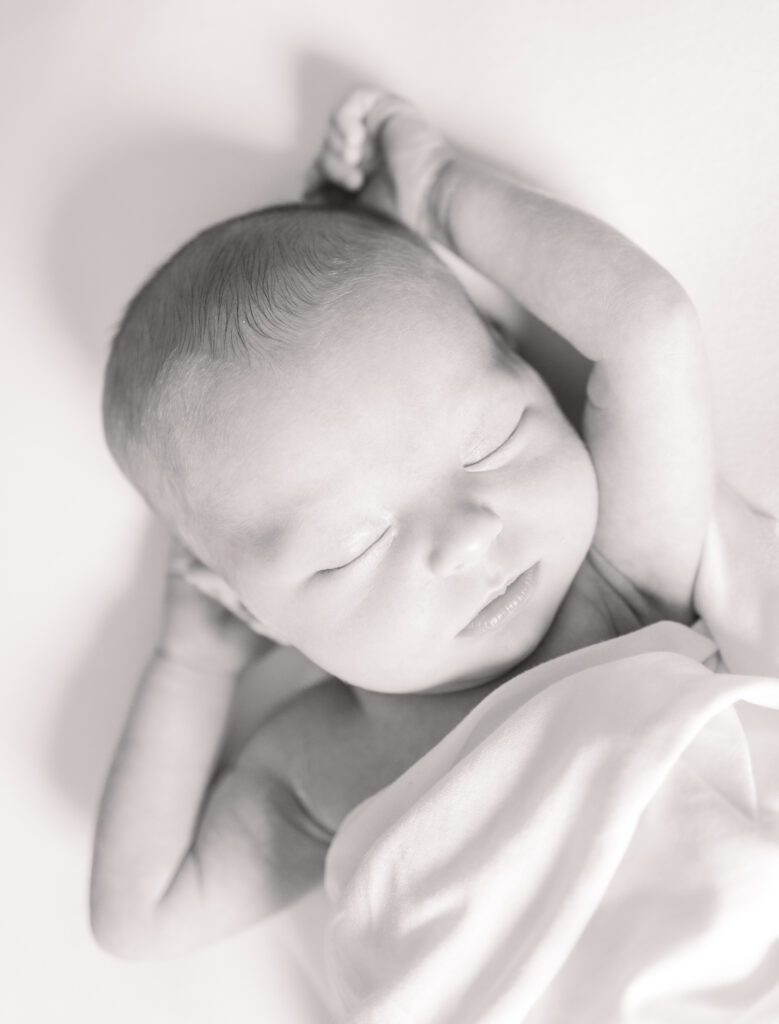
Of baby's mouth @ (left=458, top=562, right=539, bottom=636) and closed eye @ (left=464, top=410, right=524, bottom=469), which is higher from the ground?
closed eye @ (left=464, top=410, right=524, bottom=469)

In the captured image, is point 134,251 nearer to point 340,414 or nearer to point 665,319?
point 340,414

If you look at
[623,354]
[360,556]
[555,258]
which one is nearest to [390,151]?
[555,258]

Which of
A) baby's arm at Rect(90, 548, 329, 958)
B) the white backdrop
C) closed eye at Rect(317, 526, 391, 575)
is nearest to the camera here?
closed eye at Rect(317, 526, 391, 575)

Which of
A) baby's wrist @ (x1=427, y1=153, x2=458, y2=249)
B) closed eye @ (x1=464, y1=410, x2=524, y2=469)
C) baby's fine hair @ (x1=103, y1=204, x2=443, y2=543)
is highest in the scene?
baby's wrist @ (x1=427, y1=153, x2=458, y2=249)

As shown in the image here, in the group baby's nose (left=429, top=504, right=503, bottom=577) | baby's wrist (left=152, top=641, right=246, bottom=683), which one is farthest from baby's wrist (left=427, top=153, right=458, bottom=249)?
baby's wrist (left=152, top=641, right=246, bottom=683)

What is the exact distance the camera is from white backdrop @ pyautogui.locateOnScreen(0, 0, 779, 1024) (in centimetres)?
117

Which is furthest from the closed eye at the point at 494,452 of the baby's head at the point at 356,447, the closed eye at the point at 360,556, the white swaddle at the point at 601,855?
the white swaddle at the point at 601,855

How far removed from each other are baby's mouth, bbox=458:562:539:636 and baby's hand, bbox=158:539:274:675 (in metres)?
0.37

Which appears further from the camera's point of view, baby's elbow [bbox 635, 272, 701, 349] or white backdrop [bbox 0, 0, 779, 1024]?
white backdrop [bbox 0, 0, 779, 1024]

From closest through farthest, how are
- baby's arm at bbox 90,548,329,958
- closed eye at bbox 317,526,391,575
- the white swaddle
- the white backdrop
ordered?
the white swaddle, closed eye at bbox 317,526,391,575, the white backdrop, baby's arm at bbox 90,548,329,958

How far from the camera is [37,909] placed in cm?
140

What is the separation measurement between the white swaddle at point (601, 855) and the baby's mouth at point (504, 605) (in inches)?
3.2

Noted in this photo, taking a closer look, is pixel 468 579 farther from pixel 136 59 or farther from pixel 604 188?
pixel 136 59

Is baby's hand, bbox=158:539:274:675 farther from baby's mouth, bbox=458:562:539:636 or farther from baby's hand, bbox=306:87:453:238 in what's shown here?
baby's hand, bbox=306:87:453:238
